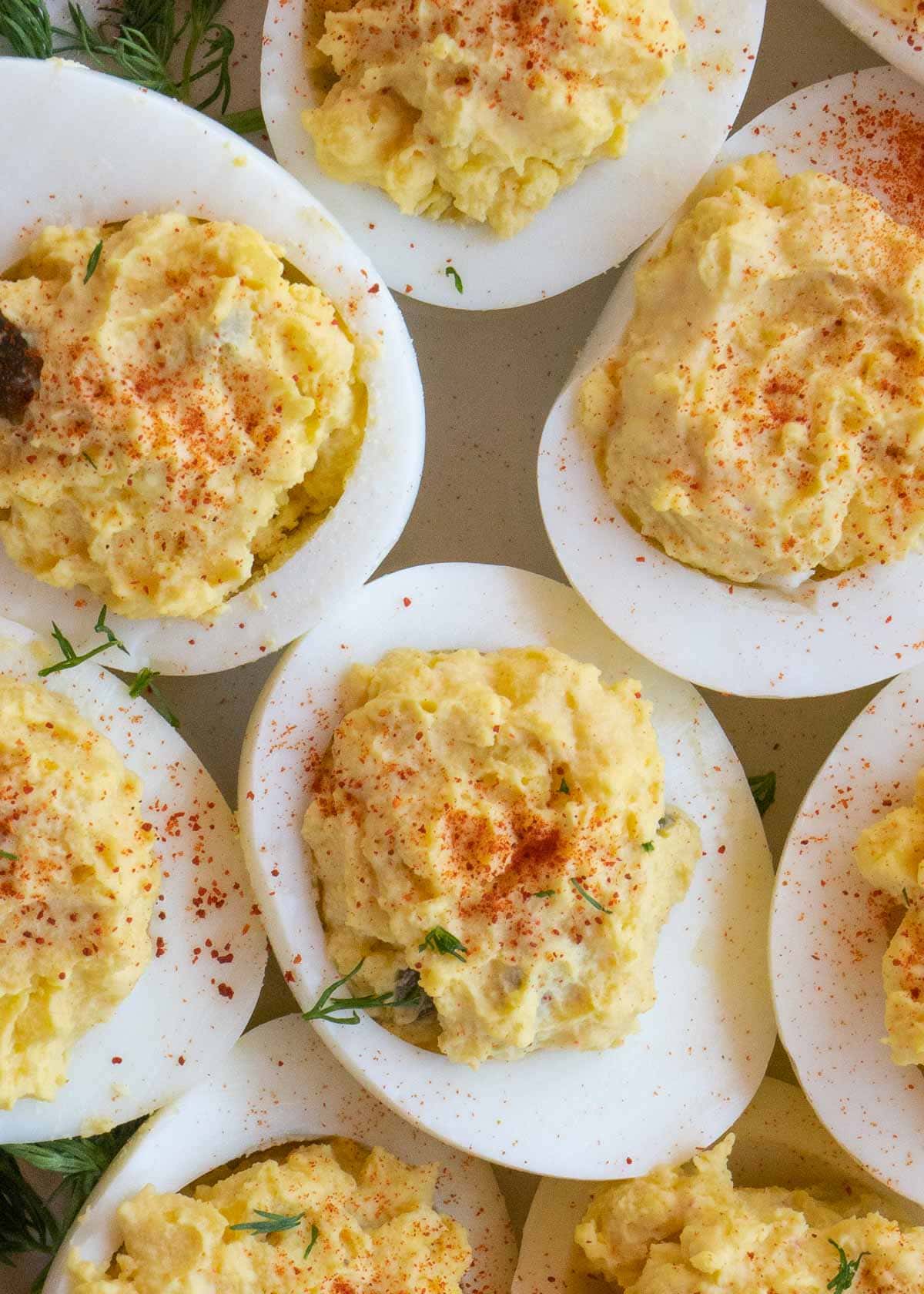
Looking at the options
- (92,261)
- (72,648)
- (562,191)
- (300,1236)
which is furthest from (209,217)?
(300,1236)

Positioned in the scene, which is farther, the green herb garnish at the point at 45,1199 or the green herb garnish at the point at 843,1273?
the green herb garnish at the point at 45,1199

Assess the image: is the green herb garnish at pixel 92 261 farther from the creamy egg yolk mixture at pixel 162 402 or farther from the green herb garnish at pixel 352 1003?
the green herb garnish at pixel 352 1003

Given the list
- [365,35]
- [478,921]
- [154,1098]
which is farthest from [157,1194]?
[365,35]

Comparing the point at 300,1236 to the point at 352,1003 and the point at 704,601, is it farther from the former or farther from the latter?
the point at 704,601

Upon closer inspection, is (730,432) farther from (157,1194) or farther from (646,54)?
(157,1194)

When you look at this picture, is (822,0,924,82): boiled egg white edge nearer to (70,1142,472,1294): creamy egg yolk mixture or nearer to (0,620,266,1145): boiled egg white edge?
(0,620,266,1145): boiled egg white edge

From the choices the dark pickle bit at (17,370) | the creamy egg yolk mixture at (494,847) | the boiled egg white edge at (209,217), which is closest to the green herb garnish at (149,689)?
the boiled egg white edge at (209,217)
